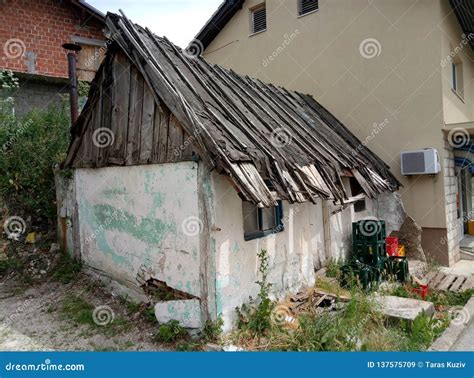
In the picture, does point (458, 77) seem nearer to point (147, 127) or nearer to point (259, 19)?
point (259, 19)

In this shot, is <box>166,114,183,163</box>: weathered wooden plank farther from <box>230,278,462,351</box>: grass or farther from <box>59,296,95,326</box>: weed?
<box>59,296,95,326</box>: weed

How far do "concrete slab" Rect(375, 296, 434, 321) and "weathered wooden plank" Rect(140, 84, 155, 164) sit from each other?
4.83 m

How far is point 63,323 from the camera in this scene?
19.5 feet

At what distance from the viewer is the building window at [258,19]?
12766 millimetres

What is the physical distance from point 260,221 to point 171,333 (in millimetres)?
2239

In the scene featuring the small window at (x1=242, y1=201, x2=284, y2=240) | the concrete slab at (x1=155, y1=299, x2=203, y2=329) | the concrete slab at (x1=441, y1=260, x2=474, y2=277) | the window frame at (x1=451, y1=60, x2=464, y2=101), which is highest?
the window frame at (x1=451, y1=60, x2=464, y2=101)

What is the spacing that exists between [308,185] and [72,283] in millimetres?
5289

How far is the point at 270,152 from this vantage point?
5883 mm

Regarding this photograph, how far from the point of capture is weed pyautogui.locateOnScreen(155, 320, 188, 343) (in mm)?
5168

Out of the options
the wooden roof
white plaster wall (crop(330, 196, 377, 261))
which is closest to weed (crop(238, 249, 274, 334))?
the wooden roof

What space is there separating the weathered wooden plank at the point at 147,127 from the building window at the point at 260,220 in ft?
6.02

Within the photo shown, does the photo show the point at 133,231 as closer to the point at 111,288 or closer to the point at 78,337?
the point at 111,288

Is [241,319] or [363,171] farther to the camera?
[363,171]

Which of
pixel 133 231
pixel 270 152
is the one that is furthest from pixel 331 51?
pixel 133 231
